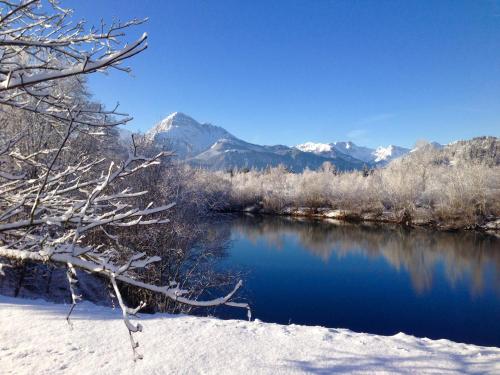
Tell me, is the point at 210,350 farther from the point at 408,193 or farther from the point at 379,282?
the point at 408,193

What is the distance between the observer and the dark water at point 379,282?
12.6m

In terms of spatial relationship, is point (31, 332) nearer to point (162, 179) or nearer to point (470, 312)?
point (162, 179)

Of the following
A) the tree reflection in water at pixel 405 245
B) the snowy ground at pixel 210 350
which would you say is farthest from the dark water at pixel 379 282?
the snowy ground at pixel 210 350

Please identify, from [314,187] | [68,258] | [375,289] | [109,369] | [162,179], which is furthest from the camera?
[314,187]

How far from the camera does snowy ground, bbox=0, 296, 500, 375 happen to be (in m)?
3.76

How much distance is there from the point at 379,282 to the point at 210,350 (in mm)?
15027

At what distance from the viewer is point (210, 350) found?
420 cm

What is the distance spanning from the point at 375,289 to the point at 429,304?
2.46 m

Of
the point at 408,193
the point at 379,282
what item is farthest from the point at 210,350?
the point at 408,193

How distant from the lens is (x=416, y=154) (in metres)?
57.5

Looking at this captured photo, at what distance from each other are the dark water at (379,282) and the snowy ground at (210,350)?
7.80 metres

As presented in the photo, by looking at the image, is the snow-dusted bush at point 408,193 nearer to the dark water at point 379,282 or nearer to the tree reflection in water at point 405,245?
the tree reflection in water at point 405,245

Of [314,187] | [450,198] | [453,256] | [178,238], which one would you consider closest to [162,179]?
[178,238]

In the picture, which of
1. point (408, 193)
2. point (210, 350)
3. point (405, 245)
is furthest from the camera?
point (408, 193)
